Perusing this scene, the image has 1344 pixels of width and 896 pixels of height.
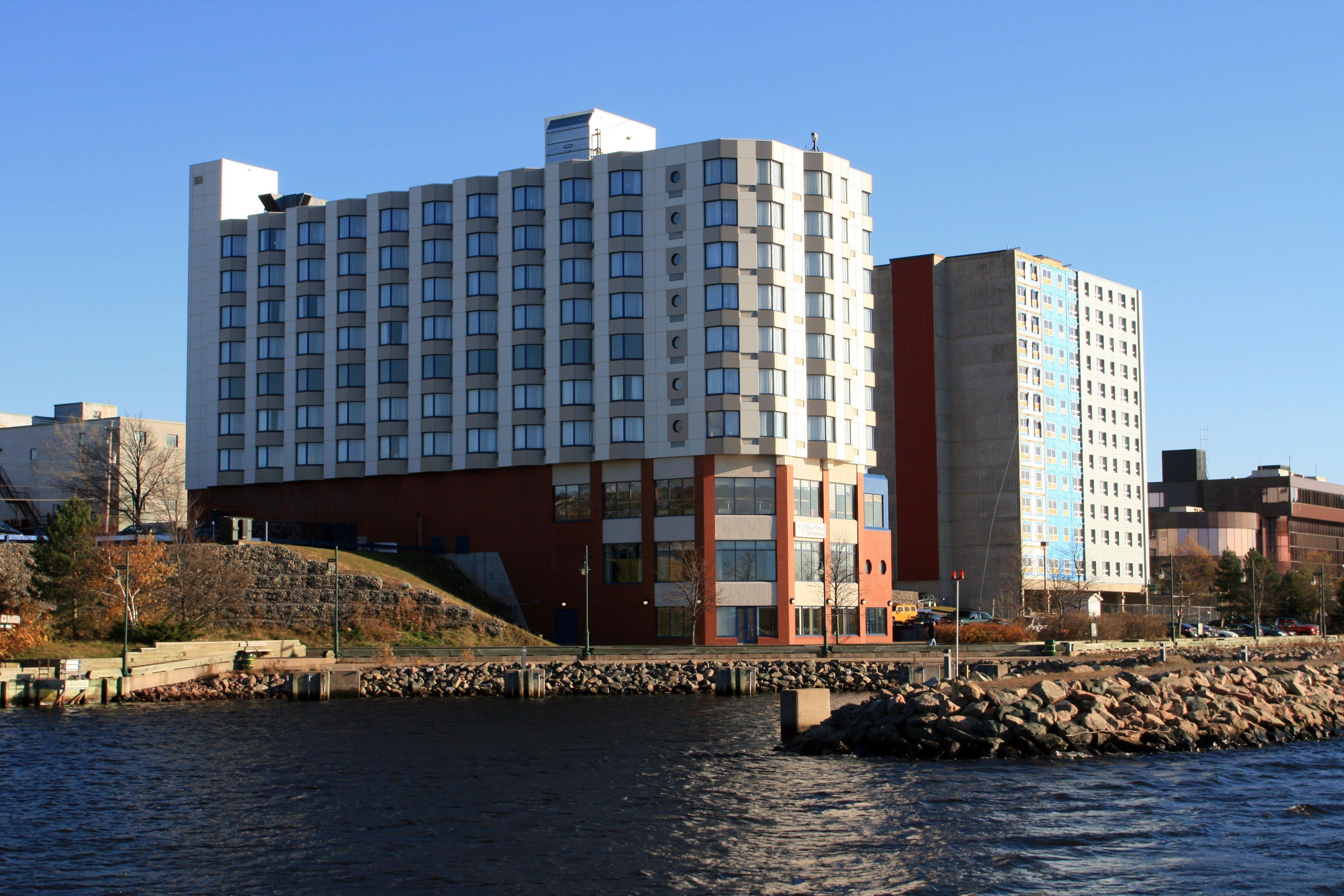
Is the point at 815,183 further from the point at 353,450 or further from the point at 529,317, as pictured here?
the point at 353,450

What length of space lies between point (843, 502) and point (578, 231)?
1036 inches

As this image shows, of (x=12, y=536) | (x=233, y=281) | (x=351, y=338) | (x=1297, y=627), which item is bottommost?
(x=1297, y=627)

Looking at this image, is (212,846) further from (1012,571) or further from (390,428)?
(1012,571)

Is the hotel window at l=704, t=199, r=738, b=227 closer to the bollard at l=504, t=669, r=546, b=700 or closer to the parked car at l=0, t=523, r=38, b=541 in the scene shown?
the bollard at l=504, t=669, r=546, b=700

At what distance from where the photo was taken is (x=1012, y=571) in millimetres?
131000

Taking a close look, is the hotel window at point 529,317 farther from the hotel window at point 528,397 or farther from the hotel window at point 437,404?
the hotel window at point 437,404

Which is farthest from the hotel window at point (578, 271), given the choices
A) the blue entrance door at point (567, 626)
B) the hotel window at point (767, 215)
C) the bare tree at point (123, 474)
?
the bare tree at point (123, 474)

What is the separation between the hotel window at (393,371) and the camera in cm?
9788

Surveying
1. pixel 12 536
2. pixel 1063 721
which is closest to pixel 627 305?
pixel 12 536

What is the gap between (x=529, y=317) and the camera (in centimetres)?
9338

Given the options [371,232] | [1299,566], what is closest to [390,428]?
[371,232]

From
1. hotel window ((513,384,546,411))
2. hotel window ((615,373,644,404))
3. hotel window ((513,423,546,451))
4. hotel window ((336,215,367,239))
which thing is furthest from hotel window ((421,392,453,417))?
hotel window ((336,215,367,239))

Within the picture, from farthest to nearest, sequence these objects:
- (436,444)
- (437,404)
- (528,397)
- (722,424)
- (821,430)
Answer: (437,404) < (436,444) < (528,397) < (821,430) < (722,424)

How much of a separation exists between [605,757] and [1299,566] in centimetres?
14885
